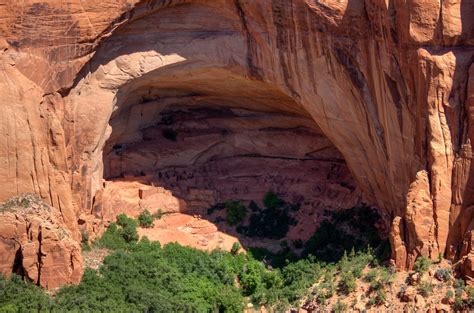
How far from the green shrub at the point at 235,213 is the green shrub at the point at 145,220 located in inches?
124

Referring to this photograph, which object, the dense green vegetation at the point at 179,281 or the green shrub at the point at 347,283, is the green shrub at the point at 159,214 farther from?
the green shrub at the point at 347,283

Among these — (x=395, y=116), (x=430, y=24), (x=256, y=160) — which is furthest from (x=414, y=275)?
(x=256, y=160)

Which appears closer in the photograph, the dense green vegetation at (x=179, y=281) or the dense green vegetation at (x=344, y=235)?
the dense green vegetation at (x=179, y=281)

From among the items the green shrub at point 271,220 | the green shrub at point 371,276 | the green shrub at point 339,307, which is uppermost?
the green shrub at point 371,276

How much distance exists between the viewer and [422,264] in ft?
119

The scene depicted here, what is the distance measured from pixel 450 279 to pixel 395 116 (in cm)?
596

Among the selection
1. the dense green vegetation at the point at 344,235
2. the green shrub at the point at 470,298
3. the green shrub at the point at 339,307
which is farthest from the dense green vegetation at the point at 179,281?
the green shrub at the point at 470,298

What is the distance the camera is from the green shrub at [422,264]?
119ft

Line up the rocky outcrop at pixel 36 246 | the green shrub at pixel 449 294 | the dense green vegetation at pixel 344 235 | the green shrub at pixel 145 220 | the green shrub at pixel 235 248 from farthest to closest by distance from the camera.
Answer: the green shrub at pixel 145 220
the green shrub at pixel 235 248
the dense green vegetation at pixel 344 235
the rocky outcrop at pixel 36 246
the green shrub at pixel 449 294

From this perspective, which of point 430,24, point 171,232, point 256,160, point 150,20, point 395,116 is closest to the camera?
point 430,24

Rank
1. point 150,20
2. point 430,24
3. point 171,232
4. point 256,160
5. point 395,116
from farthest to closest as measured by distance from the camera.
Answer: point 256,160 < point 171,232 < point 150,20 < point 395,116 < point 430,24

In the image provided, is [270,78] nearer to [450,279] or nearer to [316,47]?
[316,47]

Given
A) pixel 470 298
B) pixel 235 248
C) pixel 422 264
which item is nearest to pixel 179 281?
pixel 235 248

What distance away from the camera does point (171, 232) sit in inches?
1670
